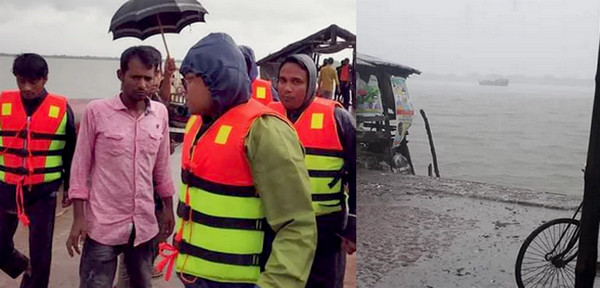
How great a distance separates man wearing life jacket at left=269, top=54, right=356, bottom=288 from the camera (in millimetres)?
2215

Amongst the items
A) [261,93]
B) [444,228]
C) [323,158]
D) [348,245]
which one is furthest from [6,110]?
[444,228]

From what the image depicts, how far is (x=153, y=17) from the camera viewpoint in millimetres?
4098

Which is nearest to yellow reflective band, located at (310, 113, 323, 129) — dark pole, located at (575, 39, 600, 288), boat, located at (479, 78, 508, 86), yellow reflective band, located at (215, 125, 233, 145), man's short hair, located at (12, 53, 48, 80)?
yellow reflective band, located at (215, 125, 233, 145)

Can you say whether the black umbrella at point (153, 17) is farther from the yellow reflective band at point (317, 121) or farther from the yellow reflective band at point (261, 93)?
the yellow reflective band at point (317, 121)

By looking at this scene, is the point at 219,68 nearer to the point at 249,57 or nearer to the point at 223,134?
the point at 223,134

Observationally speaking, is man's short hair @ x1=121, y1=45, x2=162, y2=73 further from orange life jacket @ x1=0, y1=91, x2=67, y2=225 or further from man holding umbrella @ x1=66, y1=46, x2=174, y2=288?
orange life jacket @ x1=0, y1=91, x2=67, y2=225

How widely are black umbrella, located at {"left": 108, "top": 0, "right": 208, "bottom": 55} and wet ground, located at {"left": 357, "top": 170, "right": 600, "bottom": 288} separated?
247 cm

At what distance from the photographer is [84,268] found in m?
2.44

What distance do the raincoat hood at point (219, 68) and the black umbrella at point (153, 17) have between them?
2.13 m

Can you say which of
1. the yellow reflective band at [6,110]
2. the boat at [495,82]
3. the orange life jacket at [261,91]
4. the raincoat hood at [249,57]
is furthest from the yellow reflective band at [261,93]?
the boat at [495,82]

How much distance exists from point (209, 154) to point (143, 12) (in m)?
2.61

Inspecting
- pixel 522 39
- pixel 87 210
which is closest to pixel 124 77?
pixel 87 210

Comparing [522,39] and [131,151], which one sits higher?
[522,39]

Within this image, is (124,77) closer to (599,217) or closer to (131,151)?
(131,151)
